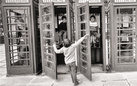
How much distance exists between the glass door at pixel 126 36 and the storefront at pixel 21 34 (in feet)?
10.4

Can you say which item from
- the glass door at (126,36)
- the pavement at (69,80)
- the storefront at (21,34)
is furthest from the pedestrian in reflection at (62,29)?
the glass door at (126,36)

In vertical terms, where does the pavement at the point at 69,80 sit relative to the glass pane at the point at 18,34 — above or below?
below

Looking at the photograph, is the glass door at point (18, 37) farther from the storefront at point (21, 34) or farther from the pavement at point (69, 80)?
the pavement at point (69, 80)

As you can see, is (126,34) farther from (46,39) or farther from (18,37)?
(18,37)

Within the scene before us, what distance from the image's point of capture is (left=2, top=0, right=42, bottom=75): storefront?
5074mm

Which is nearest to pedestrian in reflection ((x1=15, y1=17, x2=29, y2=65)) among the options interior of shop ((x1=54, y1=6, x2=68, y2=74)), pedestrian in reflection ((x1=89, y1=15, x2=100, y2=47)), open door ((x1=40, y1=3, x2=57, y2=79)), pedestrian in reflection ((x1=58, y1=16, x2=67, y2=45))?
open door ((x1=40, y1=3, x2=57, y2=79))

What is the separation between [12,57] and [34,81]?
4.67 ft

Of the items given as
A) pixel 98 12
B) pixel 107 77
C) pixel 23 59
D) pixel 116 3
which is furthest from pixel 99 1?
pixel 23 59

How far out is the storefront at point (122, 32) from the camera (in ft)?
16.8

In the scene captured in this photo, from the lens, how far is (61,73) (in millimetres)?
5348

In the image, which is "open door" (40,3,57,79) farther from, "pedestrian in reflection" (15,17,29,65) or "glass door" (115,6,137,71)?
"glass door" (115,6,137,71)

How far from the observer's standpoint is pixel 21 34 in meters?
5.29

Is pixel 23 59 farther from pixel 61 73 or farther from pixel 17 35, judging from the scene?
pixel 61 73

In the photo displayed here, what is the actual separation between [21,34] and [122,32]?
12.9 feet
